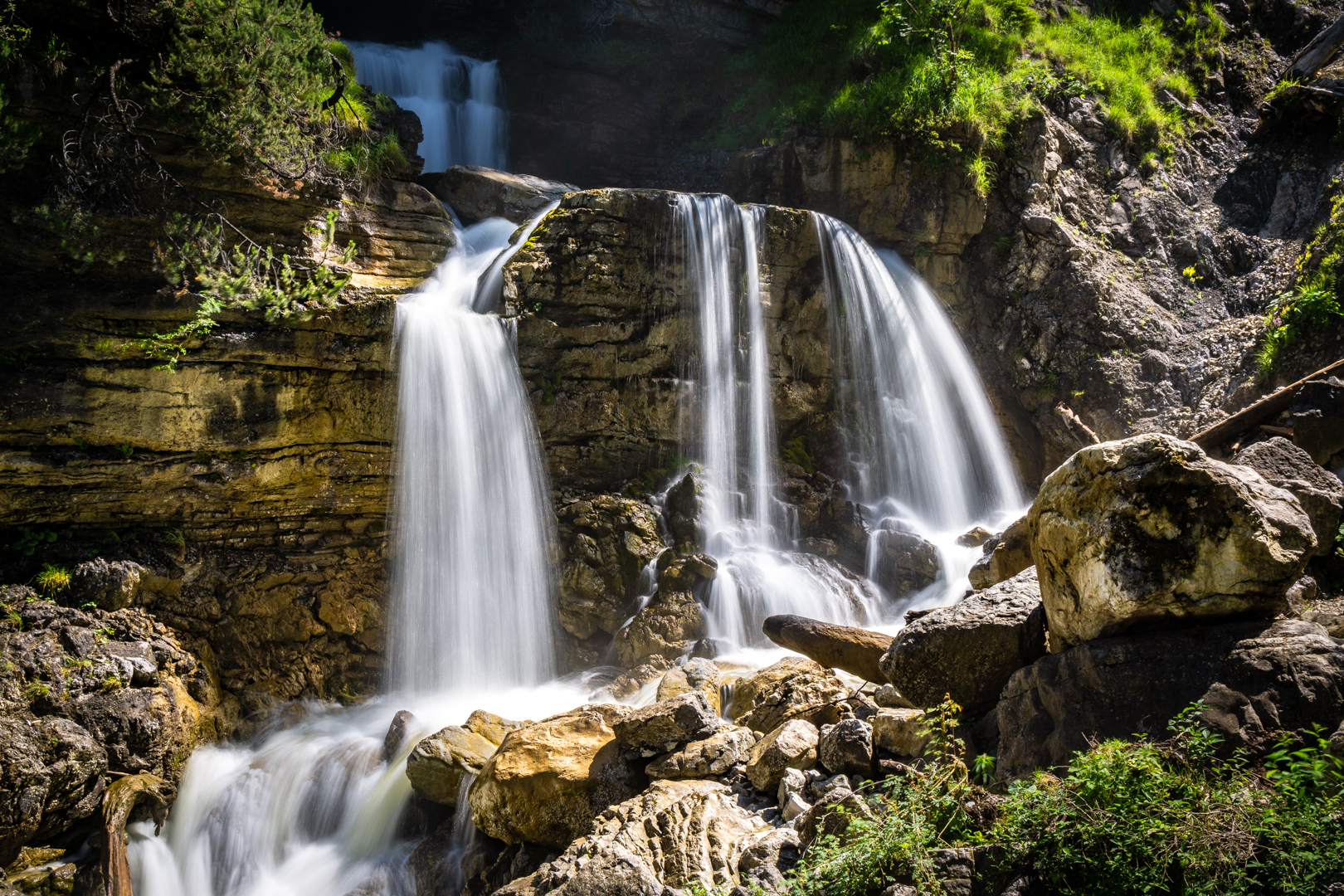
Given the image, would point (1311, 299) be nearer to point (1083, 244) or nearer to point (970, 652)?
point (1083, 244)

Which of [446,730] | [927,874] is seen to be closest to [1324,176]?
[927,874]

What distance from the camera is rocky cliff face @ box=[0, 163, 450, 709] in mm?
6914

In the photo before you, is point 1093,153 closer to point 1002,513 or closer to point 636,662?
point 1002,513

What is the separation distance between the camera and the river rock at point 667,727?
474cm

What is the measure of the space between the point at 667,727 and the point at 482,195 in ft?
31.3

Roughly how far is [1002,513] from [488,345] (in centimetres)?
831

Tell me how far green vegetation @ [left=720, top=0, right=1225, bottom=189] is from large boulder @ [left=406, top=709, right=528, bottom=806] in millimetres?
11289

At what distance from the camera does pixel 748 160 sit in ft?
43.5

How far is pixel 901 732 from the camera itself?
3910 mm

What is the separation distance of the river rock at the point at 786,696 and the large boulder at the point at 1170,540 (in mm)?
1854

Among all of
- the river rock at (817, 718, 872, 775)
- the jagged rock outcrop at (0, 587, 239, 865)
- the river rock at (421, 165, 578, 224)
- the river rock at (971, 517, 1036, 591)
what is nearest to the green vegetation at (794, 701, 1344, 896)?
the river rock at (817, 718, 872, 775)

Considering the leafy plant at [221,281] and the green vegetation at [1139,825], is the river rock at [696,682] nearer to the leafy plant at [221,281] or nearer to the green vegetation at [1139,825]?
the green vegetation at [1139,825]

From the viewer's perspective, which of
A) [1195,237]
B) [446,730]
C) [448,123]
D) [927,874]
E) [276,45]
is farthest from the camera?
[448,123]

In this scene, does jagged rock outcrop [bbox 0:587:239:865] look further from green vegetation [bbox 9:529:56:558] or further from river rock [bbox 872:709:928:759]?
river rock [bbox 872:709:928:759]
